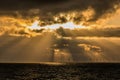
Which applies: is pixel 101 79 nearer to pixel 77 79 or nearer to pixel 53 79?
pixel 77 79

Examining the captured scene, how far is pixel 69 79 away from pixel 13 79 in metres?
15.8

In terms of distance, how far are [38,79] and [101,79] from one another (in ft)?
58.9

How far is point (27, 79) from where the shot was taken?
105688 millimetres

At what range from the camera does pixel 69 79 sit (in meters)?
107

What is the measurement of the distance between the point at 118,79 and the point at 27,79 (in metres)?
25.6

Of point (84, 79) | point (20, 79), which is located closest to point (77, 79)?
point (84, 79)

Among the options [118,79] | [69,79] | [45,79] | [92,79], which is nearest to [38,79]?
[45,79]

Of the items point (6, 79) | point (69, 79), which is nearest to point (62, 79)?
point (69, 79)

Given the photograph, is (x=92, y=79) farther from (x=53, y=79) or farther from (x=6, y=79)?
(x=6, y=79)

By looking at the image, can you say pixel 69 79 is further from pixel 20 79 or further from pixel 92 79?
pixel 20 79

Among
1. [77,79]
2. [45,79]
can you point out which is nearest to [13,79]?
[45,79]

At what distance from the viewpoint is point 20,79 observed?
105375 millimetres

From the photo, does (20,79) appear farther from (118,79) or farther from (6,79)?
(118,79)

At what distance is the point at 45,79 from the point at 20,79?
286 inches
